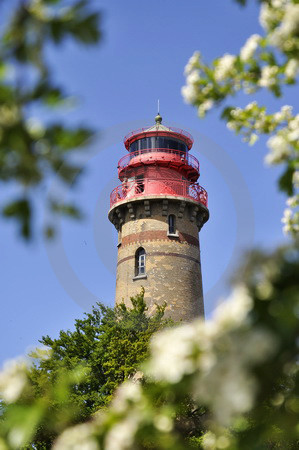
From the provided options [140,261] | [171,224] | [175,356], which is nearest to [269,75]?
[175,356]

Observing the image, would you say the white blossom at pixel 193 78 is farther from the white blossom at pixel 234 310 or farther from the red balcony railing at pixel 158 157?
the red balcony railing at pixel 158 157

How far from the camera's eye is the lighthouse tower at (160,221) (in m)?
25.0

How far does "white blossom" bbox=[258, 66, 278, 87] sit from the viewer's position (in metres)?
4.83

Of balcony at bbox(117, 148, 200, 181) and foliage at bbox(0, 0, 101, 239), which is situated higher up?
balcony at bbox(117, 148, 200, 181)

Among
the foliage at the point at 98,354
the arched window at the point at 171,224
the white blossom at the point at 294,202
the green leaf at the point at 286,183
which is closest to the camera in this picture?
the green leaf at the point at 286,183

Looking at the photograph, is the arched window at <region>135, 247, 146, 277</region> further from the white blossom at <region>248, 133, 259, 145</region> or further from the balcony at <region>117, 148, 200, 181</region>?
the white blossom at <region>248, 133, 259, 145</region>

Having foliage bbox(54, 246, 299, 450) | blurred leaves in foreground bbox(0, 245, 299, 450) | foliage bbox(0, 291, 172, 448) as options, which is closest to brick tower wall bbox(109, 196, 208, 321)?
foliage bbox(0, 291, 172, 448)

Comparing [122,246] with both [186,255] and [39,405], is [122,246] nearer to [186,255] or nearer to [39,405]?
[186,255]

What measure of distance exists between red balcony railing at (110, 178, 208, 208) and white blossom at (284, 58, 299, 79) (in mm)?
21728

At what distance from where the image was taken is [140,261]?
84.9 ft

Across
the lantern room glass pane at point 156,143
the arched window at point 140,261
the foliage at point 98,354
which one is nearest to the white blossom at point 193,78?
the foliage at point 98,354

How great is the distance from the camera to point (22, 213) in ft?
7.97

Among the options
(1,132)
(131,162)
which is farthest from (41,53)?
(131,162)

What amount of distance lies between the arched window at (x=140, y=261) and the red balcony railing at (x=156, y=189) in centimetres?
283
